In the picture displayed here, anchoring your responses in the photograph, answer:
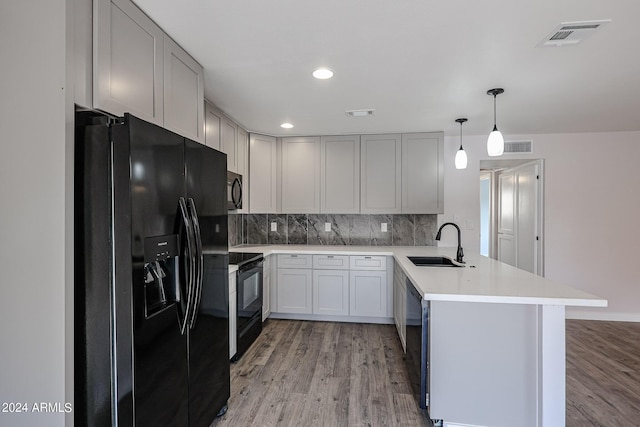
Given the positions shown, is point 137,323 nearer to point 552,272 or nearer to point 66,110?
point 66,110

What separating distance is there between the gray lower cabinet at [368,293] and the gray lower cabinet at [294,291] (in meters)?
0.52

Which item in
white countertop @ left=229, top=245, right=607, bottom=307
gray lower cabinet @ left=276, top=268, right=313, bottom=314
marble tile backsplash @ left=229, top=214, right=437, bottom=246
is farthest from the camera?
marble tile backsplash @ left=229, top=214, right=437, bottom=246

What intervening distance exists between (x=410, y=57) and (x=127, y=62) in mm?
1608

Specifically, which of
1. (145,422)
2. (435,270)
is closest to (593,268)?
(435,270)

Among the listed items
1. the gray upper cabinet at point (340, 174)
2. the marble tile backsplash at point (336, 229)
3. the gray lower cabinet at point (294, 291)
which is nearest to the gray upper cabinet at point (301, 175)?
the gray upper cabinet at point (340, 174)

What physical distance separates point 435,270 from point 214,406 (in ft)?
5.80

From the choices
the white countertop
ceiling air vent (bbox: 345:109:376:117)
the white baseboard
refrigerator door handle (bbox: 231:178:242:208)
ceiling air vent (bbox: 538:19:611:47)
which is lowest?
the white baseboard

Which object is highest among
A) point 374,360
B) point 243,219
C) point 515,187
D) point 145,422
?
point 515,187

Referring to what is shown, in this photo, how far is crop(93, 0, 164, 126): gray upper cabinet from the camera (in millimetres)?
1308

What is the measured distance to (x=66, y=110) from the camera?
1167 millimetres

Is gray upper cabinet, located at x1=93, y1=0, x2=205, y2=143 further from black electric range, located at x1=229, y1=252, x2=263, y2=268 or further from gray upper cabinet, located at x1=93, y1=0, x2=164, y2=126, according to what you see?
black electric range, located at x1=229, y1=252, x2=263, y2=268

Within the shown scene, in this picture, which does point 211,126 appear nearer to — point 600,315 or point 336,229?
point 336,229

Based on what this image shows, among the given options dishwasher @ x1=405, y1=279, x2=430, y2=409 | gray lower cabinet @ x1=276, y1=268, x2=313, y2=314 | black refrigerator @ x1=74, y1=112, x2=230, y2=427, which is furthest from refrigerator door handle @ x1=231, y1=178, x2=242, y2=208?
dishwasher @ x1=405, y1=279, x2=430, y2=409

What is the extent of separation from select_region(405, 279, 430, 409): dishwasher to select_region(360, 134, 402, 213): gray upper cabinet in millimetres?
1741
